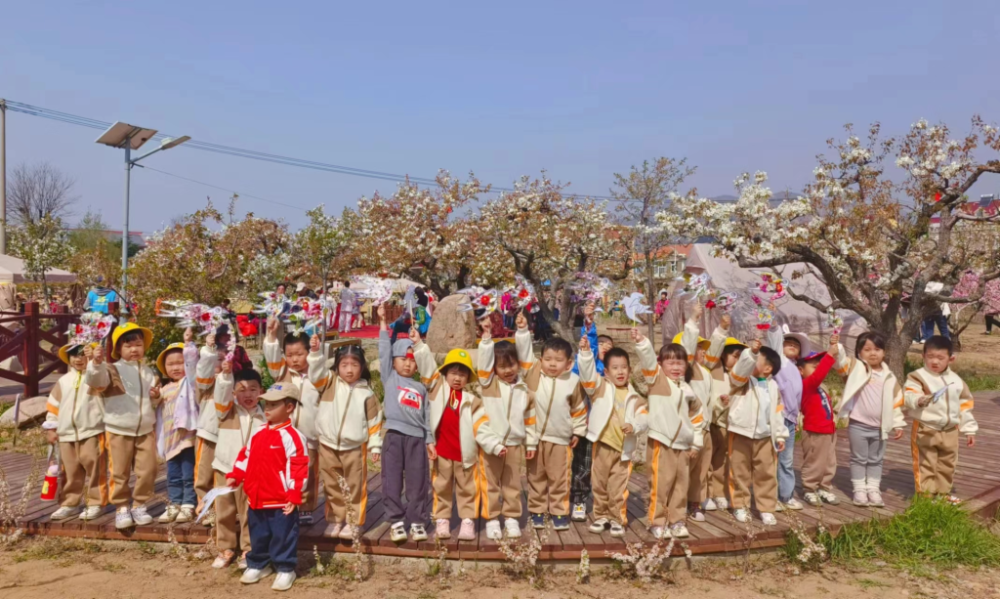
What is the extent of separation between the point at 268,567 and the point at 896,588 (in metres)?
4.30

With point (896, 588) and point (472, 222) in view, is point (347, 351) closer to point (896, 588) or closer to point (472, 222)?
point (896, 588)

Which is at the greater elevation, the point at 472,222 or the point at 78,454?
the point at 472,222

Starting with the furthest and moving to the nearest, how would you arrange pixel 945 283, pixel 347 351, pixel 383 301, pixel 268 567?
pixel 945 283, pixel 383 301, pixel 347 351, pixel 268 567

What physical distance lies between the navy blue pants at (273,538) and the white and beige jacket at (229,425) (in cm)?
51

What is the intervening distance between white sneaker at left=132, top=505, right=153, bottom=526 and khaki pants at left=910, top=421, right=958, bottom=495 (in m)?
6.18

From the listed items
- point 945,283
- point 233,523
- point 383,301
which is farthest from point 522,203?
point 233,523

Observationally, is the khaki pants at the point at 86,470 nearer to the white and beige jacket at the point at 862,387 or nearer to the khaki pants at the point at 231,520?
the khaki pants at the point at 231,520

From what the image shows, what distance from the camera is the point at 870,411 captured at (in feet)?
17.7

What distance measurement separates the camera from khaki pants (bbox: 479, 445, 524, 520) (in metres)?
4.70

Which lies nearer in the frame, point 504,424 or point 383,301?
point 504,424

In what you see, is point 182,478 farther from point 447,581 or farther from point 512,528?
point 512,528

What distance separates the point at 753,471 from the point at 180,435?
14.6ft

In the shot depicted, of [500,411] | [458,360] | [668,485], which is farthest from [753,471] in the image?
[458,360]

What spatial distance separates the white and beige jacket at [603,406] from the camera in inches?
184
